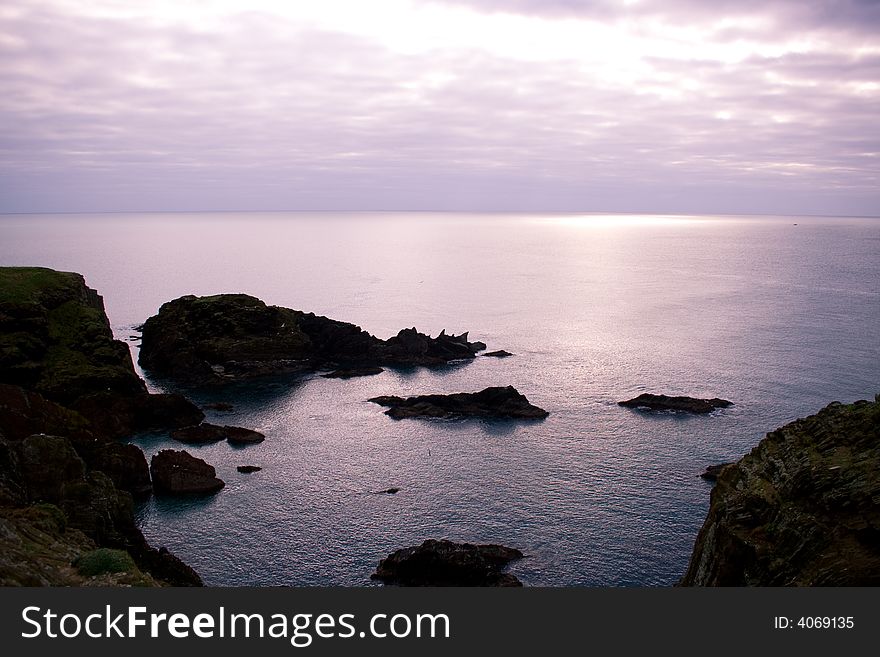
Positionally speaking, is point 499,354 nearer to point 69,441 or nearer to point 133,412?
point 133,412

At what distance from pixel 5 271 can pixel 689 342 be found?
4632 inches

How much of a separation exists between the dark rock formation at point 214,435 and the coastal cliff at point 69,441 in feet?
15.5

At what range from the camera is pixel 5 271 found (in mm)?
99375

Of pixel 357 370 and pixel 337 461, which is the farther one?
pixel 357 370

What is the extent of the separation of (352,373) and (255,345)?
17030 millimetres

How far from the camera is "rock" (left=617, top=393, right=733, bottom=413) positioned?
300 ft

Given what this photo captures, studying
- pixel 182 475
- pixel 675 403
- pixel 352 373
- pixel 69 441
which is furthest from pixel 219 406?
pixel 675 403

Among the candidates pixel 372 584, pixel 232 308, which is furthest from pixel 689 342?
pixel 372 584

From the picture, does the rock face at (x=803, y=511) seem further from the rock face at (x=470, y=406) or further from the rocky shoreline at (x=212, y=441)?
the rock face at (x=470, y=406)

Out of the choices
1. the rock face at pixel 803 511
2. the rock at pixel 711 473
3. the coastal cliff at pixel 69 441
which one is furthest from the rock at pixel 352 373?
the rock face at pixel 803 511

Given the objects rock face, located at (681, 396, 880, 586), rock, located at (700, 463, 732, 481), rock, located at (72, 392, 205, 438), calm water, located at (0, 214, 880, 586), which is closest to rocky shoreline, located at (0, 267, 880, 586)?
rock face, located at (681, 396, 880, 586)

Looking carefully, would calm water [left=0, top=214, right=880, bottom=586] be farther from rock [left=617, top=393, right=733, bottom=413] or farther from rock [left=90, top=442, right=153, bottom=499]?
rock [left=617, top=393, right=733, bottom=413]

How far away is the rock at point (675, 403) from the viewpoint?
9131cm

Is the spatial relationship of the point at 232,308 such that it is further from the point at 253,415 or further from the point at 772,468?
the point at 772,468
